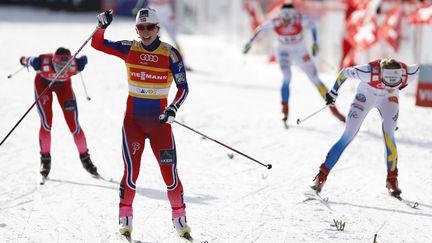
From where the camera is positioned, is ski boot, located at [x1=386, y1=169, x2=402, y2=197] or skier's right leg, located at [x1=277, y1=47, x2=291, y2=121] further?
skier's right leg, located at [x1=277, y1=47, x2=291, y2=121]

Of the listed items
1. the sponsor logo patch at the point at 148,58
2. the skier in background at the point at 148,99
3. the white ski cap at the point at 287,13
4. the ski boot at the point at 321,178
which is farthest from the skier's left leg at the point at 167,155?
the white ski cap at the point at 287,13

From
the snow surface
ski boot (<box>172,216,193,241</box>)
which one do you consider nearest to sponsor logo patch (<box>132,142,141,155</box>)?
ski boot (<box>172,216,193,241</box>)

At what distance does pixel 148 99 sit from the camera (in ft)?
20.1

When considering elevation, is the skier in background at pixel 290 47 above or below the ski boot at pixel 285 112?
above

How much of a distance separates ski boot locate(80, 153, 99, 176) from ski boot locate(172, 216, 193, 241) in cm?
235

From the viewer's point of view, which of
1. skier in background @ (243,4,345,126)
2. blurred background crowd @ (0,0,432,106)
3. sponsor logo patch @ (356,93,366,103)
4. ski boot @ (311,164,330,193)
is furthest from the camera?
blurred background crowd @ (0,0,432,106)

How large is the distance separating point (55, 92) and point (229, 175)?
2332mm

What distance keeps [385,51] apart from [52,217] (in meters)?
9.74

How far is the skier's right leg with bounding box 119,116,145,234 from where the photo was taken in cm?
617

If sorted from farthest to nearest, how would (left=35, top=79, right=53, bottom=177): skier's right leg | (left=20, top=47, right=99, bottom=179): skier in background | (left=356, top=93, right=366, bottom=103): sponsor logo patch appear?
1. (left=35, top=79, right=53, bottom=177): skier's right leg
2. (left=20, top=47, right=99, bottom=179): skier in background
3. (left=356, top=93, right=366, bottom=103): sponsor logo patch

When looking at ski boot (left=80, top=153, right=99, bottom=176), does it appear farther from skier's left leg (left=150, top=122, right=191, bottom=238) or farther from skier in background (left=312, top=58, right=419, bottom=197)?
skier in background (left=312, top=58, right=419, bottom=197)

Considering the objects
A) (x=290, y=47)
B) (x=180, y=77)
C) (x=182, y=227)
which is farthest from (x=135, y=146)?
(x=290, y=47)

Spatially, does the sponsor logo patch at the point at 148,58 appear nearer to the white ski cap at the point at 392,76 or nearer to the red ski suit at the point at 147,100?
the red ski suit at the point at 147,100

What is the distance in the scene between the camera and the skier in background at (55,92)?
26.1 feet
